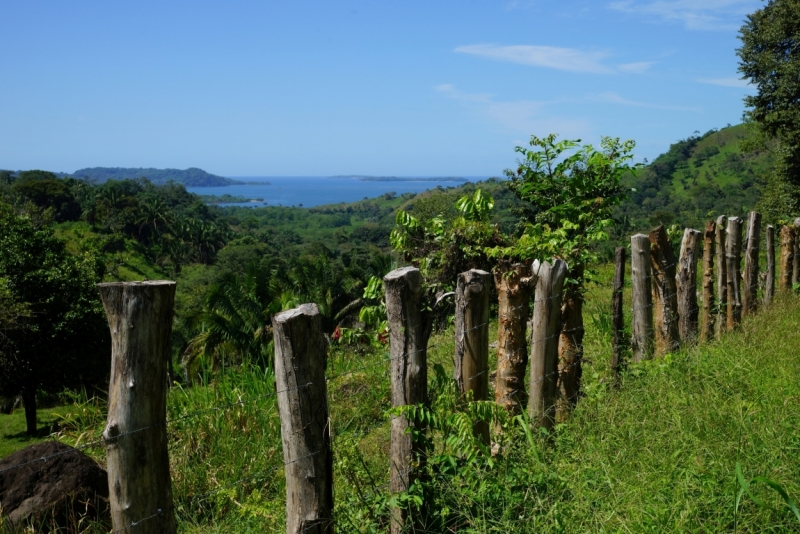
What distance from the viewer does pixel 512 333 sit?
14.7 ft

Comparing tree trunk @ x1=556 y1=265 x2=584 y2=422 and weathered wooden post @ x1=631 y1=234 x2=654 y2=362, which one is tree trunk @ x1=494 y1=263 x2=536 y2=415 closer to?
tree trunk @ x1=556 y1=265 x2=584 y2=422

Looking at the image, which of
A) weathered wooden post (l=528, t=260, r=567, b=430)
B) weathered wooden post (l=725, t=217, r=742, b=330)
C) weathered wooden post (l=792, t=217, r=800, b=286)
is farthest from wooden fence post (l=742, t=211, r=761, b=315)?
weathered wooden post (l=528, t=260, r=567, b=430)

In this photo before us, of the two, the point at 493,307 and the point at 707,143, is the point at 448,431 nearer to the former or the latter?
the point at 493,307

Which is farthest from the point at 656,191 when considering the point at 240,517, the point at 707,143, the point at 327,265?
the point at 240,517

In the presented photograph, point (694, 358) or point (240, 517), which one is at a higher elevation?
point (694, 358)

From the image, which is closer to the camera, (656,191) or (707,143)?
(656,191)

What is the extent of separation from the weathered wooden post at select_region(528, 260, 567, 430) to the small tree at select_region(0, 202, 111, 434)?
27561 mm

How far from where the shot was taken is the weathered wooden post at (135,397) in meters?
2.67

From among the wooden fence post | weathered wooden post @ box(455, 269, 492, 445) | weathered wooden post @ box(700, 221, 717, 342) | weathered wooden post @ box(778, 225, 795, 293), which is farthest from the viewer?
weathered wooden post @ box(778, 225, 795, 293)

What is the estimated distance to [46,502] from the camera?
194 inches

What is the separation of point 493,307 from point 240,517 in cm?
725

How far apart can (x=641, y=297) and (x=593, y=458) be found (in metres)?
2.30

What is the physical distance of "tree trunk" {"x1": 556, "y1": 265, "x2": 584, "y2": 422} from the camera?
489cm

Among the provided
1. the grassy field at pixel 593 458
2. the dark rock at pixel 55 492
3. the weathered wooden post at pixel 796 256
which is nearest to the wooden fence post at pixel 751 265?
the weathered wooden post at pixel 796 256
